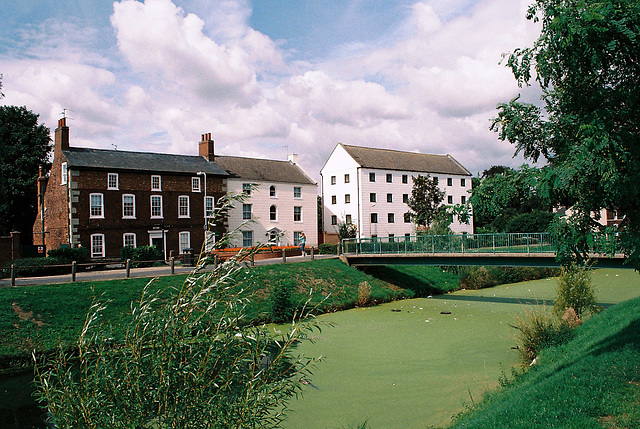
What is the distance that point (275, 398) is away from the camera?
536 cm

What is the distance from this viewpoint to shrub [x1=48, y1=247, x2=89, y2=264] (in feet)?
102

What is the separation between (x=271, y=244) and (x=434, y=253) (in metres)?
24.5

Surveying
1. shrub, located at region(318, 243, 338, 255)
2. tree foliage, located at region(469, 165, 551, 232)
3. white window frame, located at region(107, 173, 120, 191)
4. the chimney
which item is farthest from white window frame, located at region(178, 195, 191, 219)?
tree foliage, located at region(469, 165, 551, 232)

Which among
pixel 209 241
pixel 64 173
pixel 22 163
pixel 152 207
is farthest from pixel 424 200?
pixel 209 241

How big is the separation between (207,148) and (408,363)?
33634 mm

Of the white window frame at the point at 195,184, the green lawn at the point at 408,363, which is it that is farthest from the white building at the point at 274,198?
the green lawn at the point at 408,363

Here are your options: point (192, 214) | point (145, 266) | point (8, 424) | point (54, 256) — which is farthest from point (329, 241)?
point (8, 424)

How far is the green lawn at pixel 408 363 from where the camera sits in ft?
38.5

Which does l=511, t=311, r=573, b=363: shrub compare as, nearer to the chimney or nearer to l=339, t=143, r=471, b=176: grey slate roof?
the chimney

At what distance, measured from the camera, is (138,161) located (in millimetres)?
38781

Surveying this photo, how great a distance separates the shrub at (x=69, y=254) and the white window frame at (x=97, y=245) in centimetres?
226

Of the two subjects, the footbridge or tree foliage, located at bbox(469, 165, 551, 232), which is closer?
tree foliage, located at bbox(469, 165, 551, 232)

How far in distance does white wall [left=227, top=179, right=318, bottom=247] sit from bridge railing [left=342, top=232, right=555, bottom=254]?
1291 cm

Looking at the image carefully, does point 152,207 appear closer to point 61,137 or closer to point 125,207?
point 125,207
